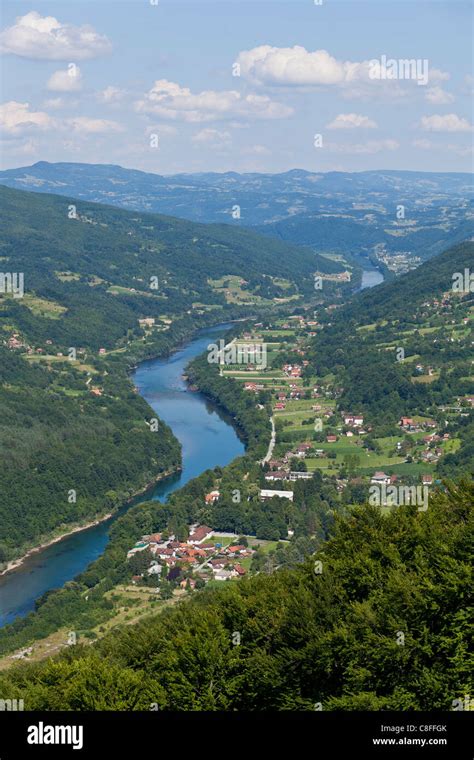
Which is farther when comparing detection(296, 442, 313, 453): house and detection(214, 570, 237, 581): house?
detection(296, 442, 313, 453): house

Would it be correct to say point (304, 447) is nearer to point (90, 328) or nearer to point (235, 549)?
point (235, 549)

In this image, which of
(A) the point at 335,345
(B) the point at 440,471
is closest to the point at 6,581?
(B) the point at 440,471

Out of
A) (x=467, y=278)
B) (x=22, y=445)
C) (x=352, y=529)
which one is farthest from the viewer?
(x=467, y=278)

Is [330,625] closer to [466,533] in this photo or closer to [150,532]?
[466,533]

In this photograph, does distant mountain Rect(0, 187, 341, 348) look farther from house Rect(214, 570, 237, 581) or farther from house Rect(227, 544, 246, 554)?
house Rect(214, 570, 237, 581)

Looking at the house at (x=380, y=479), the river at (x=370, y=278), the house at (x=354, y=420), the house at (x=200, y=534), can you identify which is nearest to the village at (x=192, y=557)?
the house at (x=200, y=534)

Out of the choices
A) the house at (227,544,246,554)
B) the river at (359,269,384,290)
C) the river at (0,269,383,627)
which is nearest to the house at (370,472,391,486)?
the river at (0,269,383,627)
